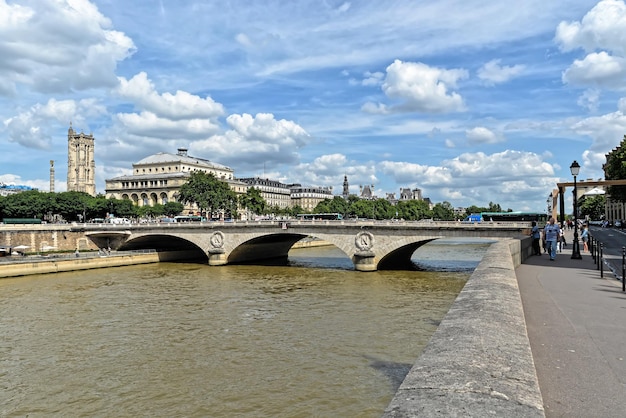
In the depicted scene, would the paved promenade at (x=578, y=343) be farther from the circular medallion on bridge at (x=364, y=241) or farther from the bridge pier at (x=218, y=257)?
the bridge pier at (x=218, y=257)

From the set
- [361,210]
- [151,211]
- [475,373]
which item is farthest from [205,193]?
[475,373]

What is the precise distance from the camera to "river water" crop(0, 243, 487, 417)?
1480 centimetres

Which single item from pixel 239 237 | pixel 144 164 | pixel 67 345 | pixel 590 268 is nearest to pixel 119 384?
pixel 67 345

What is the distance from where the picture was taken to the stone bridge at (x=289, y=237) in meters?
47.5

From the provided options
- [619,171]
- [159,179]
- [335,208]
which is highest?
[159,179]

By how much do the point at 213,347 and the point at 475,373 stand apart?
57.9 ft

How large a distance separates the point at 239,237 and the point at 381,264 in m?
16.4

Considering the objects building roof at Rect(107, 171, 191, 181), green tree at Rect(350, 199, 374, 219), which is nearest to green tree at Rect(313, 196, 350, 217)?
green tree at Rect(350, 199, 374, 219)

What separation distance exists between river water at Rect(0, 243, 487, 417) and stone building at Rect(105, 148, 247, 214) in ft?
369

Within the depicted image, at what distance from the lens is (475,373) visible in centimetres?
465

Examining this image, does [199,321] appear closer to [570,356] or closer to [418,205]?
[570,356]

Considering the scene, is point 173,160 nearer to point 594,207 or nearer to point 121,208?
point 121,208

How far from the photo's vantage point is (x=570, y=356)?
23.8 ft

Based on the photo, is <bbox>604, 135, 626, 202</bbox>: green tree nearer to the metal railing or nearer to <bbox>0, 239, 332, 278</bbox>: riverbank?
the metal railing
